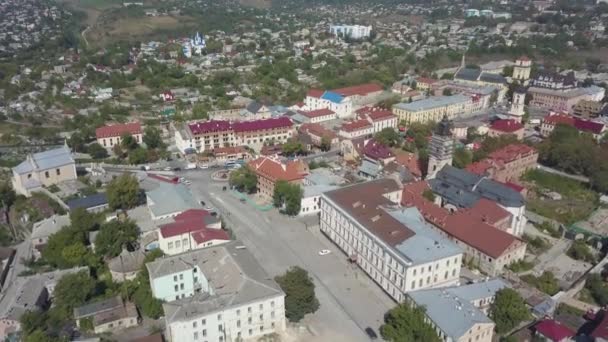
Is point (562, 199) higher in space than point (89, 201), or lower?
lower

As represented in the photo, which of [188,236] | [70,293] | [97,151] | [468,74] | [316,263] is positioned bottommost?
[316,263]

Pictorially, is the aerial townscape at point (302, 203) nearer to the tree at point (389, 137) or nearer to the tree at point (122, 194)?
the tree at point (122, 194)

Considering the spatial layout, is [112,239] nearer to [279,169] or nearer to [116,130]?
[279,169]

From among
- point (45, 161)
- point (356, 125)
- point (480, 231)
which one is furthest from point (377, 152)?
point (45, 161)

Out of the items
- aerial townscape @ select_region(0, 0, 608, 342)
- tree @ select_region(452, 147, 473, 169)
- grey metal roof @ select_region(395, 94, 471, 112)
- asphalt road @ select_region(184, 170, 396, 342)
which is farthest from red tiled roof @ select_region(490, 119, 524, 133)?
asphalt road @ select_region(184, 170, 396, 342)

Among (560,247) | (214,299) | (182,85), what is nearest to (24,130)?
(182,85)

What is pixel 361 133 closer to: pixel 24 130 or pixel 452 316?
pixel 452 316
